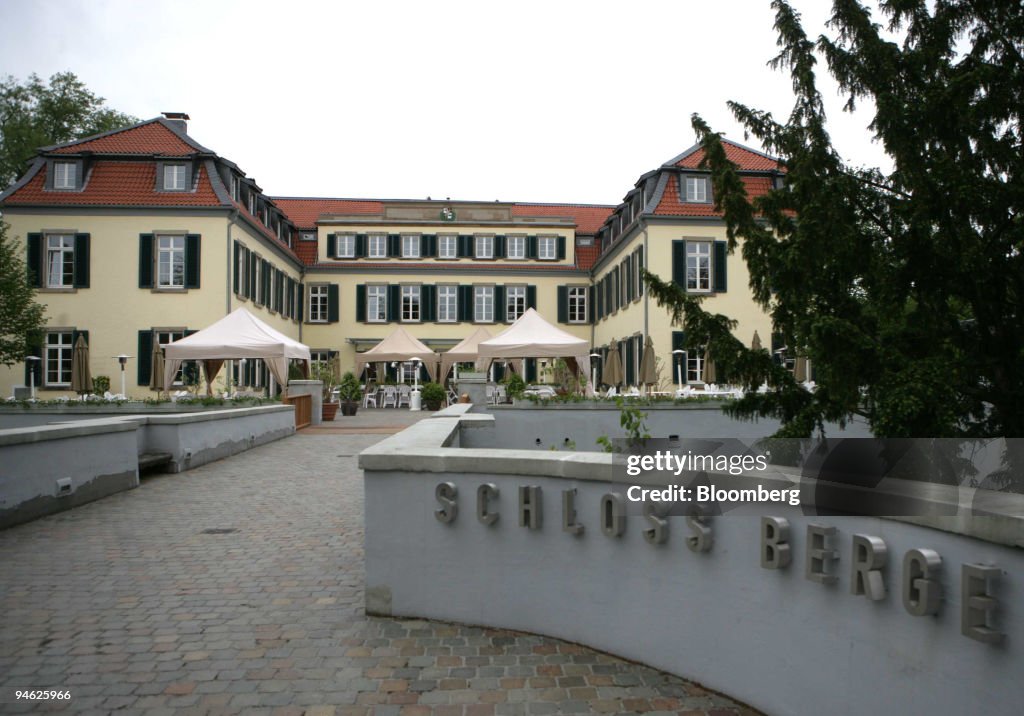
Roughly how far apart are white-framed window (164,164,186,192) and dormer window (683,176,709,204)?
17425mm

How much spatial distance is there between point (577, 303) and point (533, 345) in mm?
21186

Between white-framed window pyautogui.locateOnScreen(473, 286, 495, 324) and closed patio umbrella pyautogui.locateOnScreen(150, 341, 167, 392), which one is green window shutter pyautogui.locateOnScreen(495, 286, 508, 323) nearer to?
white-framed window pyautogui.locateOnScreen(473, 286, 495, 324)

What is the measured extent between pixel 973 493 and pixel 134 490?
353 inches

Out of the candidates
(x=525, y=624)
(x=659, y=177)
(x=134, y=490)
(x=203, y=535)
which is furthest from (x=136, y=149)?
(x=525, y=624)

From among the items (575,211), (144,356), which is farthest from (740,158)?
(144,356)

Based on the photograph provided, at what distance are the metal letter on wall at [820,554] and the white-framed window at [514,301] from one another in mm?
36402

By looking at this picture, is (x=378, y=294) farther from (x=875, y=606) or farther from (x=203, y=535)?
(x=875, y=606)

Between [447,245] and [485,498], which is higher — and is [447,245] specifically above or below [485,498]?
above

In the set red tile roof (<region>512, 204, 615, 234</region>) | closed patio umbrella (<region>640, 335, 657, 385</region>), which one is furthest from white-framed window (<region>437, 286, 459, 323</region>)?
closed patio umbrella (<region>640, 335, 657, 385</region>)

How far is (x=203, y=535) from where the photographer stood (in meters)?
6.93

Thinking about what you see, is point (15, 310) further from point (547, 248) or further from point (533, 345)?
point (547, 248)

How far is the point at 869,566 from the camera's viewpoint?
2775mm

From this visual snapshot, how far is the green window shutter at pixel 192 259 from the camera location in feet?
89.8

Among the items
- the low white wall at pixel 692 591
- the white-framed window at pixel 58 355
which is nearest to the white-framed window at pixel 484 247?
the white-framed window at pixel 58 355
